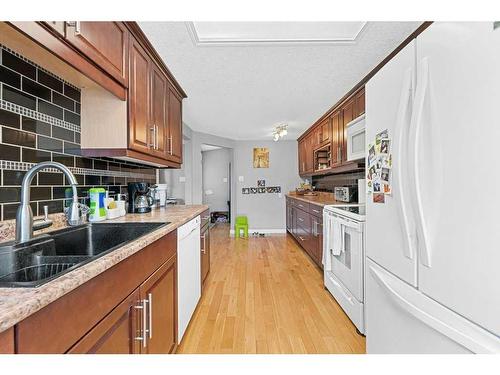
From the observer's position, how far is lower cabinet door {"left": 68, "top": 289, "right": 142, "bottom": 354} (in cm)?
76

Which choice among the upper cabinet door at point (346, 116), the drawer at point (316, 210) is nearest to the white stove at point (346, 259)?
the drawer at point (316, 210)

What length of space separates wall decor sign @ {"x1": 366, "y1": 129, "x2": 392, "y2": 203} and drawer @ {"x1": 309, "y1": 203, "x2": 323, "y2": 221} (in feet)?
5.87

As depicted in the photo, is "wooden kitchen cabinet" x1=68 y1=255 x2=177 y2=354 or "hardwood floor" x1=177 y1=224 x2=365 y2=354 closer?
"wooden kitchen cabinet" x1=68 y1=255 x2=177 y2=354

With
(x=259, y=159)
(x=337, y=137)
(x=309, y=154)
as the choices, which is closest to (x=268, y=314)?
(x=337, y=137)

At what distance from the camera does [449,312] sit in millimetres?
853

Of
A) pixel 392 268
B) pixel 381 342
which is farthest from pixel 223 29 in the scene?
pixel 381 342

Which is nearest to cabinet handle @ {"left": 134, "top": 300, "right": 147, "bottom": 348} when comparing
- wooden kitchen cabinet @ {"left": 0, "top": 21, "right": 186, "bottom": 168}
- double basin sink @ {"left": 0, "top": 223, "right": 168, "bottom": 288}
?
double basin sink @ {"left": 0, "top": 223, "right": 168, "bottom": 288}

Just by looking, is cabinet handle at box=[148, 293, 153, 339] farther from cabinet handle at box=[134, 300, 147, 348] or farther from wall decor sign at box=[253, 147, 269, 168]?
wall decor sign at box=[253, 147, 269, 168]

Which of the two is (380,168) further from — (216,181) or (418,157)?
(216,181)

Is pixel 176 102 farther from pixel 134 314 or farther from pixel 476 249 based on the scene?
pixel 476 249

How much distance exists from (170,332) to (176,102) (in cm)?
216

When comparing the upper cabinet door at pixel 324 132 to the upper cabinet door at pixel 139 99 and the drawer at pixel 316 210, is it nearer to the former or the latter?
the drawer at pixel 316 210

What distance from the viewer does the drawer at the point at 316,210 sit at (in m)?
3.17

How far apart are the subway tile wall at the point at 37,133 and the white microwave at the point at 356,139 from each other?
2.47 m
